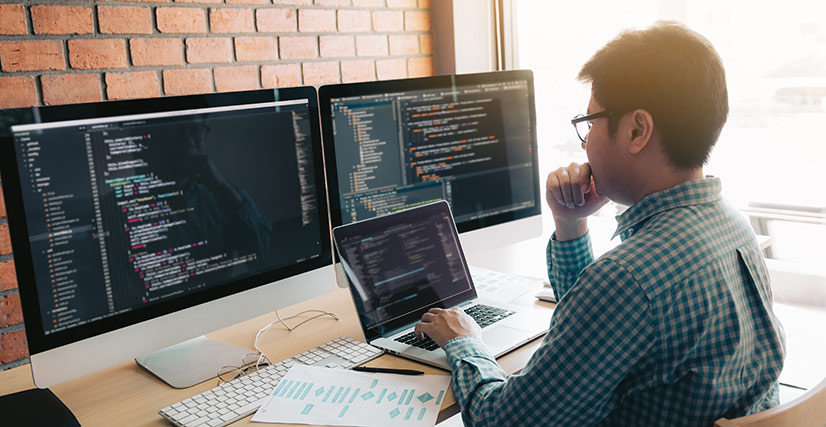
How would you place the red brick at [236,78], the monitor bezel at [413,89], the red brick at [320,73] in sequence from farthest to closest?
1. the red brick at [320,73]
2. the red brick at [236,78]
3. the monitor bezel at [413,89]

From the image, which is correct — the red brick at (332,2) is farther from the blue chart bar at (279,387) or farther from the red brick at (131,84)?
the blue chart bar at (279,387)

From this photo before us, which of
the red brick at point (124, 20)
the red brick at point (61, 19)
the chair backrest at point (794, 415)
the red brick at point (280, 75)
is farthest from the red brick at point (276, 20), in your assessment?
the chair backrest at point (794, 415)

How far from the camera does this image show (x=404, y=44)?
265 cm

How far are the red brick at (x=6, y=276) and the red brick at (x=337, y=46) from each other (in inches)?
47.2

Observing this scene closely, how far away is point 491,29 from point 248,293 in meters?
1.93

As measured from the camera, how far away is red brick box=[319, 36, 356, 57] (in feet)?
7.76

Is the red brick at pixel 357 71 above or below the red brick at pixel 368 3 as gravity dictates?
below

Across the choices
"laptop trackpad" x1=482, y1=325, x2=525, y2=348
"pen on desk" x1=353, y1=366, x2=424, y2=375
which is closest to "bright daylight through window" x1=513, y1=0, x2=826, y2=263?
"laptop trackpad" x1=482, y1=325, x2=525, y2=348

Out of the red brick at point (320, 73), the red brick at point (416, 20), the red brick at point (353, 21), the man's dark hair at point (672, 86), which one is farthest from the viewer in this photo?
the red brick at point (416, 20)

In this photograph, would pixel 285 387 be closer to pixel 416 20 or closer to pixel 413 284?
pixel 413 284

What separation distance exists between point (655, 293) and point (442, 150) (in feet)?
2.61

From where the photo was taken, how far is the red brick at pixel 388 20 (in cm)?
253

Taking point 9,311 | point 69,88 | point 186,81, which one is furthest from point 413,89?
point 9,311

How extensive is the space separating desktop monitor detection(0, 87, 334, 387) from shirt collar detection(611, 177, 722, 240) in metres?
0.67
